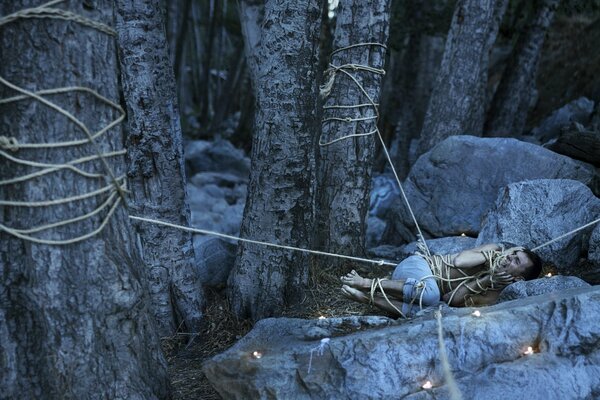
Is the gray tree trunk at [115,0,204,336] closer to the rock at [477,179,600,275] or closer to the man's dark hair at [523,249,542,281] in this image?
the man's dark hair at [523,249,542,281]

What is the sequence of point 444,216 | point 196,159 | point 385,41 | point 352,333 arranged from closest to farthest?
point 352,333 < point 385,41 < point 444,216 < point 196,159

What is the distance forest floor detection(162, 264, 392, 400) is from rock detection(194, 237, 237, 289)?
0.26 meters

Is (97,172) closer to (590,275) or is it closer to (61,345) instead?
(61,345)

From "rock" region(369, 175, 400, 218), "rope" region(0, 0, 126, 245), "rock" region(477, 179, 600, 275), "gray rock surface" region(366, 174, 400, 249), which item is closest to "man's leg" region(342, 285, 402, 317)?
"rock" region(477, 179, 600, 275)

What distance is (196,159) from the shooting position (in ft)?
51.9

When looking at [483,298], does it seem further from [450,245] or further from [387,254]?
[387,254]

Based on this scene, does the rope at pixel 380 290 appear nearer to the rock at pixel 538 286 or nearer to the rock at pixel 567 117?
the rock at pixel 538 286

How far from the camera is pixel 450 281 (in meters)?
4.75

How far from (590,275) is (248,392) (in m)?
2.82

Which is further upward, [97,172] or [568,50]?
[568,50]

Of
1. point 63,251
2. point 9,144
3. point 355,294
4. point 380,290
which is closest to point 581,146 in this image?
point 380,290

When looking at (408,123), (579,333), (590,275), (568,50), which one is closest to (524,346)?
(579,333)

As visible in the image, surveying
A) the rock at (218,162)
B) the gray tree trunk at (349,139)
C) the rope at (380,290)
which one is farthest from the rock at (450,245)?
the rock at (218,162)

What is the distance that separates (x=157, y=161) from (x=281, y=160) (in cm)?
87
